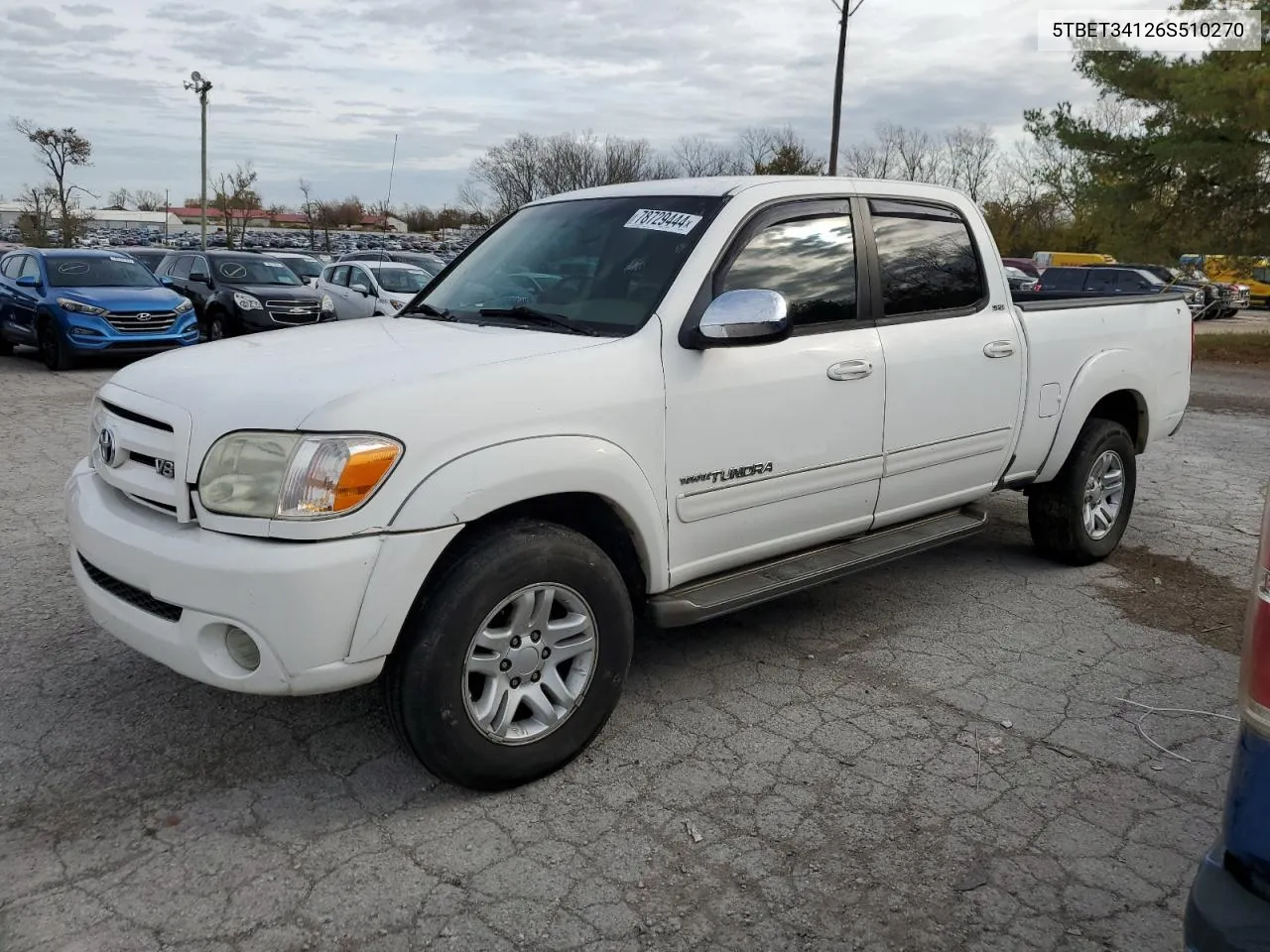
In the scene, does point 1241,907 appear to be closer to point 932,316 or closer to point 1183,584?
point 932,316

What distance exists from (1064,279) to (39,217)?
121 feet

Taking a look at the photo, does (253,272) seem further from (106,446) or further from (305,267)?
(106,446)

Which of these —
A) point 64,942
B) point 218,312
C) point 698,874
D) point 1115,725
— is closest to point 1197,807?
point 1115,725

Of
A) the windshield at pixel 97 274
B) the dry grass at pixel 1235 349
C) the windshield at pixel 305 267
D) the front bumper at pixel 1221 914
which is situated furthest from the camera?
the windshield at pixel 305 267

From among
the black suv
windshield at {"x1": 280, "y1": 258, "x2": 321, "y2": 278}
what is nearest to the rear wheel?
the black suv

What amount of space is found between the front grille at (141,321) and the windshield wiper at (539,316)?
11.3 meters

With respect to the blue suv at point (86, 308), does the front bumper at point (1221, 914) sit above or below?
below

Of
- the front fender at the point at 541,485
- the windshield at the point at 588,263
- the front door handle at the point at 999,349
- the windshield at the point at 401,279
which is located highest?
the windshield at the point at 401,279

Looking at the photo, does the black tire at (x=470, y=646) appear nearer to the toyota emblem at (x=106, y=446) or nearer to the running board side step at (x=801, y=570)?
the running board side step at (x=801, y=570)

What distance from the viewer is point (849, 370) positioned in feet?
13.0

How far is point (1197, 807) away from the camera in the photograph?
10.5 feet

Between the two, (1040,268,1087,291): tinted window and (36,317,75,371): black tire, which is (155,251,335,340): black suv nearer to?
(36,317,75,371): black tire

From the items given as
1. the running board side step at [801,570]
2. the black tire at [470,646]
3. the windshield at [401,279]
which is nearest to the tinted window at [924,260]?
the running board side step at [801,570]

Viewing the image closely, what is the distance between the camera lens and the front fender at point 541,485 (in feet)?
9.36
